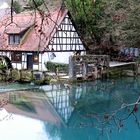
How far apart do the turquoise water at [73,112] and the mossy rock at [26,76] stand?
1.13 metres

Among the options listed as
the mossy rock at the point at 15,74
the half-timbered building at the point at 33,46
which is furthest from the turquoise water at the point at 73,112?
the half-timbered building at the point at 33,46

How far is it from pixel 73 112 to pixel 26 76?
538 cm

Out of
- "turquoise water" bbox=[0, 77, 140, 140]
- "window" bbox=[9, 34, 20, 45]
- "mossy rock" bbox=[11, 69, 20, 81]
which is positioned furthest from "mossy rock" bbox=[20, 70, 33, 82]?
"window" bbox=[9, 34, 20, 45]

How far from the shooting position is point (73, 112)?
46.6 ft

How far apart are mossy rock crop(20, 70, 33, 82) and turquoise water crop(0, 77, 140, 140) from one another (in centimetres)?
113

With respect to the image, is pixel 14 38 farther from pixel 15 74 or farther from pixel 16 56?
pixel 15 74

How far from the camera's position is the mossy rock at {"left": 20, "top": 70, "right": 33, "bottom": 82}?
61.9 feet

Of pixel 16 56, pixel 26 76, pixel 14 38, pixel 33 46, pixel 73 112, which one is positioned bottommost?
pixel 73 112

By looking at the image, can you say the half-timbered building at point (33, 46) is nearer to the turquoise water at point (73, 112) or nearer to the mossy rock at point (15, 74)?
the mossy rock at point (15, 74)

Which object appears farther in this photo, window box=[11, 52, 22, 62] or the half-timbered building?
window box=[11, 52, 22, 62]

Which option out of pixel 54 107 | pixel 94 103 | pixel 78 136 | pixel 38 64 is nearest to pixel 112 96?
pixel 94 103

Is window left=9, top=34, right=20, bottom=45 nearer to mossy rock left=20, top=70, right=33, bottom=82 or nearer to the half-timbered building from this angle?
the half-timbered building

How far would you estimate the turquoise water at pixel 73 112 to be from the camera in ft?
36.0

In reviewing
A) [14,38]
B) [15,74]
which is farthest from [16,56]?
[15,74]
